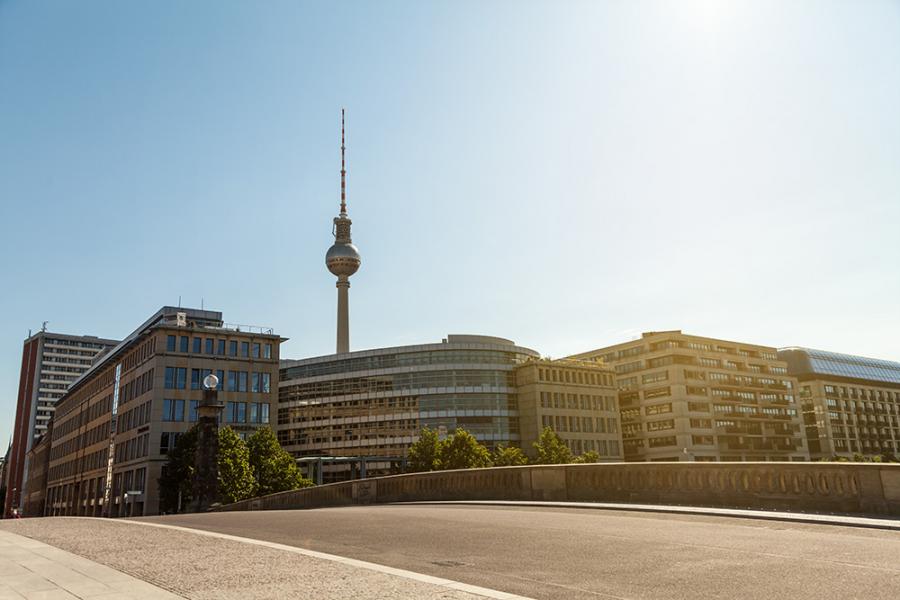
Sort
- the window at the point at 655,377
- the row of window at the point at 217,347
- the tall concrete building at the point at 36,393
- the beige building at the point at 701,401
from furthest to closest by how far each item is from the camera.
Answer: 1. the tall concrete building at the point at 36,393
2. the window at the point at 655,377
3. the beige building at the point at 701,401
4. the row of window at the point at 217,347

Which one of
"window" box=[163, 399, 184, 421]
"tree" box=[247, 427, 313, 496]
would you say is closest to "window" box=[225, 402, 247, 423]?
"window" box=[163, 399, 184, 421]

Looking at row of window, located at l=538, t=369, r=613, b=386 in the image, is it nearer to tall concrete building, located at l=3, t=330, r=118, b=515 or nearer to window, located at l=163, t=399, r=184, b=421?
window, located at l=163, t=399, r=184, b=421

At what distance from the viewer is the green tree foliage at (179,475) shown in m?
64.4

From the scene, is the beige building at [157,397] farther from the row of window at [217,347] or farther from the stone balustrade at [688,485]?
the stone balustrade at [688,485]

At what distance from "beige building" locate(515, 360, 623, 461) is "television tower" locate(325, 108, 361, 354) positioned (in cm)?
5524

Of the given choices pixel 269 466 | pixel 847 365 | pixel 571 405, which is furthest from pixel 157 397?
pixel 847 365

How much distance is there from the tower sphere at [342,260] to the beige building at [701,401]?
Answer: 59.4 meters

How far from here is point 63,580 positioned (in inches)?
335

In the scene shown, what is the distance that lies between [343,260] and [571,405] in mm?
68711

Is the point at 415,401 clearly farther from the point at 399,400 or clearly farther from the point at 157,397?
the point at 157,397

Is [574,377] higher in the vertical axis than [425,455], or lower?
higher

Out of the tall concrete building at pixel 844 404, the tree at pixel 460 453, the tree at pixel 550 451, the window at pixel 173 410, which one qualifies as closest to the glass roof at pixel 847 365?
the tall concrete building at pixel 844 404

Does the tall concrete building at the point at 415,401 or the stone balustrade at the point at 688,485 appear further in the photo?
the tall concrete building at the point at 415,401

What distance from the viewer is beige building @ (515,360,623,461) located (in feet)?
347
